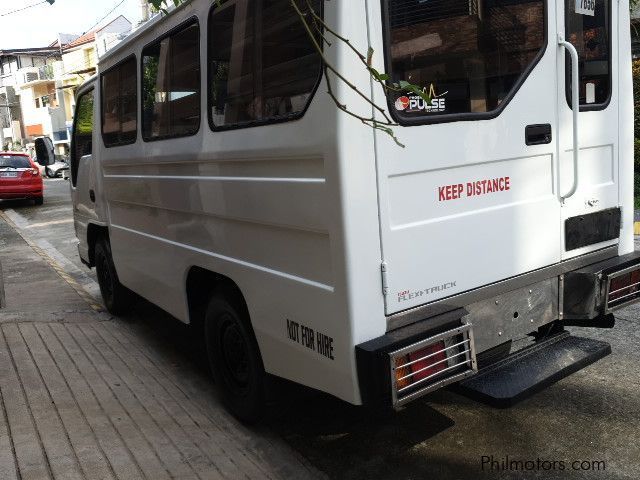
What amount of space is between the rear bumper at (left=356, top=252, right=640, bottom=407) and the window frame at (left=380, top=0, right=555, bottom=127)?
2.86ft

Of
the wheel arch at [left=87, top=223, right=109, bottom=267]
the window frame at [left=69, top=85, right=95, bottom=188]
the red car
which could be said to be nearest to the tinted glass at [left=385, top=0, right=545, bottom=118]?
the window frame at [left=69, top=85, right=95, bottom=188]

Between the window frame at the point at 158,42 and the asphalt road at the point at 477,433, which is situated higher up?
the window frame at the point at 158,42

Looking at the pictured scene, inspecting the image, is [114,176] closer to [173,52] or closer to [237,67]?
[173,52]

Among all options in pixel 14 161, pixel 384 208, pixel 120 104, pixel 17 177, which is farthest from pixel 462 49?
pixel 14 161

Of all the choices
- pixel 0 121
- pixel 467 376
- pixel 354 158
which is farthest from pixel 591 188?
pixel 0 121

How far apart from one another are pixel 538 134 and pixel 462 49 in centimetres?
62

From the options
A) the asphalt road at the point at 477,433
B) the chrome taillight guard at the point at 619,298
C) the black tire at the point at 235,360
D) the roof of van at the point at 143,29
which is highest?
the roof of van at the point at 143,29

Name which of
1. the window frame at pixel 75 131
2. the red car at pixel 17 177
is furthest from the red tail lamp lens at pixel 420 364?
the red car at pixel 17 177

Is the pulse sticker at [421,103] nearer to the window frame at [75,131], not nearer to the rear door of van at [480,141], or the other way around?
the rear door of van at [480,141]

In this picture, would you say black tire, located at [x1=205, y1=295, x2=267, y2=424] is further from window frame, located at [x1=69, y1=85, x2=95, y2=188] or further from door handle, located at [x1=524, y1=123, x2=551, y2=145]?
window frame, located at [x1=69, y1=85, x2=95, y2=188]

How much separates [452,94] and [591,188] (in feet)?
3.86

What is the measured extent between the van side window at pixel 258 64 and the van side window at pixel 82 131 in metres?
3.01

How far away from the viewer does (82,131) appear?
20.9 ft

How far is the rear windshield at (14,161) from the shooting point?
695 inches
